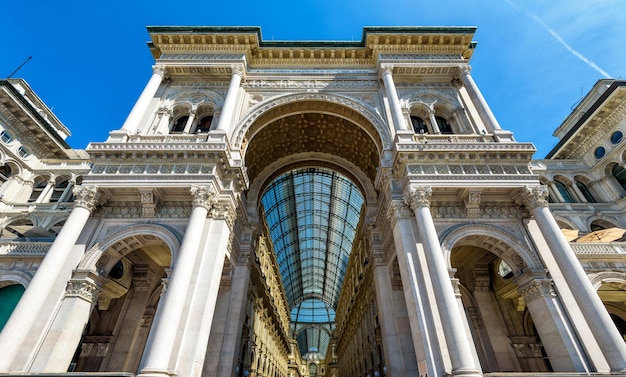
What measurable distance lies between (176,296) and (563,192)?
1308 inches

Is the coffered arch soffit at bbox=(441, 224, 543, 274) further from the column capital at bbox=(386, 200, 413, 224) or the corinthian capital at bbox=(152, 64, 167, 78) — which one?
the corinthian capital at bbox=(152, 64, 167, 78)

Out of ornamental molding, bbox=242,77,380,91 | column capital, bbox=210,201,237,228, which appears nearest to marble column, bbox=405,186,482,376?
column capital, bbox=210,201,237,228

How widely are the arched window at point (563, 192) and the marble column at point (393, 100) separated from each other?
823 inches

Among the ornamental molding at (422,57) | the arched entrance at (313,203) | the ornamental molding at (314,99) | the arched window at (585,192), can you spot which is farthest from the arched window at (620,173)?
the ornamental molding at (314,99)

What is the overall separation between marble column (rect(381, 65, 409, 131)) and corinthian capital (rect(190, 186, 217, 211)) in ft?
33.5

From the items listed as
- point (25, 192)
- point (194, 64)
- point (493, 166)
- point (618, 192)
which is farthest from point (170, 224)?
point (618, 192)

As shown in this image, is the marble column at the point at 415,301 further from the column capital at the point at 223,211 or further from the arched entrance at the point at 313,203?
the column capital at the point at 223,211

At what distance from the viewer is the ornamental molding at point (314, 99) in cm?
1658

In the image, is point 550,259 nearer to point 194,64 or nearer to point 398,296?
point 398,296

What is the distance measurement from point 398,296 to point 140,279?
1447 centimetres

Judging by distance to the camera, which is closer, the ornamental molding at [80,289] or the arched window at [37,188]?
the ornamental molding at [80,289]

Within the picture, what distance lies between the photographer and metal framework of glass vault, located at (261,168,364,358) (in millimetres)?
36656

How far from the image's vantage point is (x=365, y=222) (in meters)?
18.8

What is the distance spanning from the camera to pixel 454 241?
1292cm
